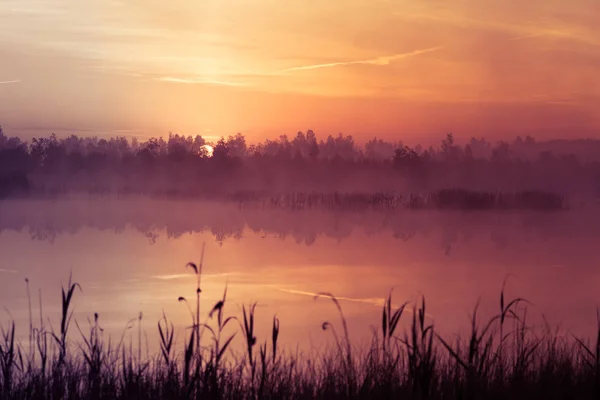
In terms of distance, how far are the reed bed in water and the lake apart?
122 inches

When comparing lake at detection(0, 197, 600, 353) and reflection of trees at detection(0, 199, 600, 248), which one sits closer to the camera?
lake at detection(0, 197, 600, 353)

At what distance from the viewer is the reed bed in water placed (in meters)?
23.8

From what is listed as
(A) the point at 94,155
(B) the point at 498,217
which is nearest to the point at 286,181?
(A) the point at 94,155

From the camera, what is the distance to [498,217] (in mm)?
22719

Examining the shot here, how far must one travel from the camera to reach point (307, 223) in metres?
18.9

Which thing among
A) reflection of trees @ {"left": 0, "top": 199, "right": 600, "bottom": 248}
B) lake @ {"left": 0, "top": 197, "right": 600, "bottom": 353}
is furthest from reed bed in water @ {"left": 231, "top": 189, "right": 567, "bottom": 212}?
lake @ {"left": 0, "top": 197, "right": 600, "bottom": 353}

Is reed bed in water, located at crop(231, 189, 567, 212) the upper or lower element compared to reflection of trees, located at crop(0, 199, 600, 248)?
upper

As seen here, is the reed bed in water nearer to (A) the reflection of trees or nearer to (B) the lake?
(A) the reflection of trees

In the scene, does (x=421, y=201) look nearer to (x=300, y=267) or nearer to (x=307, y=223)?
(x=307, y=223)

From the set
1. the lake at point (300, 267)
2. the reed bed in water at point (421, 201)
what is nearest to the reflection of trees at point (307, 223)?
the lake at point (300, 267)

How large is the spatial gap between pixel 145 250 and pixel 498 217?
12478 millimetres

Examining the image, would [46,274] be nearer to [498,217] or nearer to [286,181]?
[498,217]

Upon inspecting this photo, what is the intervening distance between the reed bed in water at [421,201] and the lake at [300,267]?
3099mm

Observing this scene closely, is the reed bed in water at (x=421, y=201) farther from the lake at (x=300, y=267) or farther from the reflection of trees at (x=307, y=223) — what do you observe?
the lake at (x=300, y=267)
